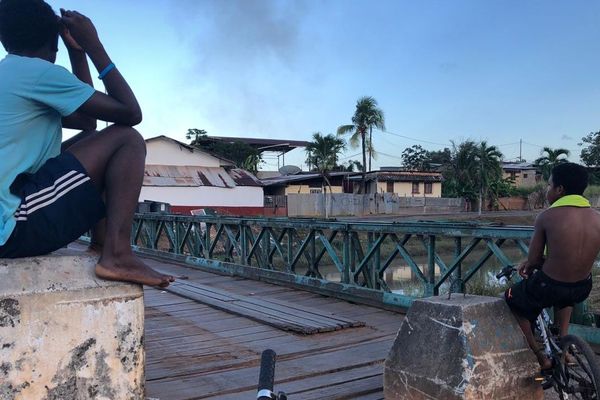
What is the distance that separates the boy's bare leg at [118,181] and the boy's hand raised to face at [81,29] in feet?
1.18

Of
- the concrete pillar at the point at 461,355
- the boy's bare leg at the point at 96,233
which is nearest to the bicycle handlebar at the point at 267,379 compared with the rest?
the boy's bare leg at the point at 96,233

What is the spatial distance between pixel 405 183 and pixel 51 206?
43.6 metres

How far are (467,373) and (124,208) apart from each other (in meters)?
1.94

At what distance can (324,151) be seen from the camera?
128 ft

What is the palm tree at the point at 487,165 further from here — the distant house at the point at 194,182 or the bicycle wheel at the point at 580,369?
the bicycle wheel at the point at 580,369

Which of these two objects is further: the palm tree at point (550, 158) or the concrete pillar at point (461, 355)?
the palm tree at point (550, 158)

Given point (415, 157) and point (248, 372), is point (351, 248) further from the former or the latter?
point (415, 157)

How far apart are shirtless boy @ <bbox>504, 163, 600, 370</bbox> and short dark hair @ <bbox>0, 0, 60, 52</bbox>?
2.80 meters

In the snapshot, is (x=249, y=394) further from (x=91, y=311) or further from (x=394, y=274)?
(x=394, y=274)

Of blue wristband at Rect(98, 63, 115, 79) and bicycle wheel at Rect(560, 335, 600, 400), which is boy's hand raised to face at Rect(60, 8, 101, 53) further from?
bicycle wheel at Rect(560, 335, 600, 400)

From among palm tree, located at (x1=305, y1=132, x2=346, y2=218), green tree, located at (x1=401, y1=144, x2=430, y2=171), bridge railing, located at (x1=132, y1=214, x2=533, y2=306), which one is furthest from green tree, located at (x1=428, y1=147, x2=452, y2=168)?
bridge railing, located at (x1=132, y1=214, x2=533, y2=306)

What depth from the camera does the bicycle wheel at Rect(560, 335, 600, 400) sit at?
2941 millimetres

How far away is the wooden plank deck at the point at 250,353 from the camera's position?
3.56 m

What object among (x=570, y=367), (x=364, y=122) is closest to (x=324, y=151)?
(x=364, y=122)
